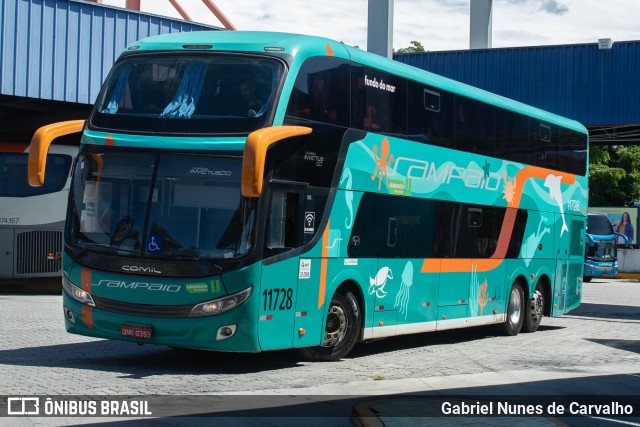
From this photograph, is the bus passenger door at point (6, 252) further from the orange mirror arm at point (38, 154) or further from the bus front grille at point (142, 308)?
the bus front grille at point (142, 308)

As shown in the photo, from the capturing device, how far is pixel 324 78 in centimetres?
1358

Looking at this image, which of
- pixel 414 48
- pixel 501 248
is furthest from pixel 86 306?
pixel 414 48

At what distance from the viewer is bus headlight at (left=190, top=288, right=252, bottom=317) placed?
12.2 metres

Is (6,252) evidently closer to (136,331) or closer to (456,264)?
(456,264)

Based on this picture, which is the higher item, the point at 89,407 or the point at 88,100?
the point at 88,100

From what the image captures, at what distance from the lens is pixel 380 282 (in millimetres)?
15062

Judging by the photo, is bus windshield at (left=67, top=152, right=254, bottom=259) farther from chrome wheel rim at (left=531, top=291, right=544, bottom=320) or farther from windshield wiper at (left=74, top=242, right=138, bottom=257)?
chrome wheel rim at (left=531, top=291, right=544, bottom=320)

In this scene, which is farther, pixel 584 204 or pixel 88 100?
pixel 88 100

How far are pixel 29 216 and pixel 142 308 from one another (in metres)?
14.0

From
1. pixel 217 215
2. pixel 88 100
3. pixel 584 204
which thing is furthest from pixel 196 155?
pixel 88 100

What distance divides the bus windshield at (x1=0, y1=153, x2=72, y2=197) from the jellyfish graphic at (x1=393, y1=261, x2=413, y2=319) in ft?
41.0

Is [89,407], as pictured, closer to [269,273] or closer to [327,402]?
[327,402]

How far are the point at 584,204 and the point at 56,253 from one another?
12292 mm

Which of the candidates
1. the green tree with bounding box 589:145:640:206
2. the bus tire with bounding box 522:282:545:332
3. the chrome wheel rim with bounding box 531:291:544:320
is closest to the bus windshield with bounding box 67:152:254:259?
the bus tire with bounding box 522:282:545:332
